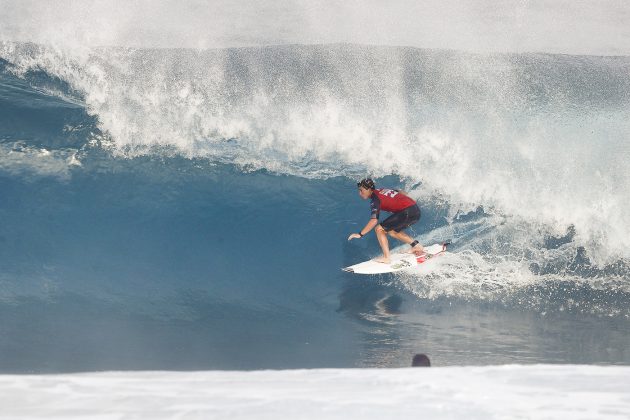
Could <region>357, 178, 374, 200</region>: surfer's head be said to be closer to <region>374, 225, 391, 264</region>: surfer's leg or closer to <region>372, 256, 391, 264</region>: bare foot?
<region>374, 225, 391, 264</region>: surfer's leg

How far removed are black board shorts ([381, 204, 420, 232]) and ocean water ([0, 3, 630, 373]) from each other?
65 centimetres

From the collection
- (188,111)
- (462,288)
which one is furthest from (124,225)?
(462,288)

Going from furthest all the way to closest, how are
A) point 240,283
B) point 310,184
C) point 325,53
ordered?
point 325,53
point 310,184
point 240,283

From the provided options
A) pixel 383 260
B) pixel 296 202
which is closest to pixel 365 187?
pixel 383 260

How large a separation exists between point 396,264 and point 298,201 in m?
2.01

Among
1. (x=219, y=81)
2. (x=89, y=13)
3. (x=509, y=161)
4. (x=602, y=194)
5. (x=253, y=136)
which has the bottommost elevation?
(x=602, y=194)

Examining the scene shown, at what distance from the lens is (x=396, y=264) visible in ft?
29.7

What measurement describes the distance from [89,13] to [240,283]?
641 centimetres

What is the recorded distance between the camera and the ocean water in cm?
813

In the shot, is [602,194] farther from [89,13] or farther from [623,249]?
[89,13]

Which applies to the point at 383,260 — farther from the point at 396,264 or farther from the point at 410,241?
the point at 410,241

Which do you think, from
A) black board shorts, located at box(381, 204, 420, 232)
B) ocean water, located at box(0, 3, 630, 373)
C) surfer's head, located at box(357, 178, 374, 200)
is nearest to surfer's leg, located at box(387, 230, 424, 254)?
black board shorts, located at box(381, 204, 420, 232)

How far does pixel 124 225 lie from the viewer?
32.1 feet

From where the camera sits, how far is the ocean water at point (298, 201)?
26.7 ft
